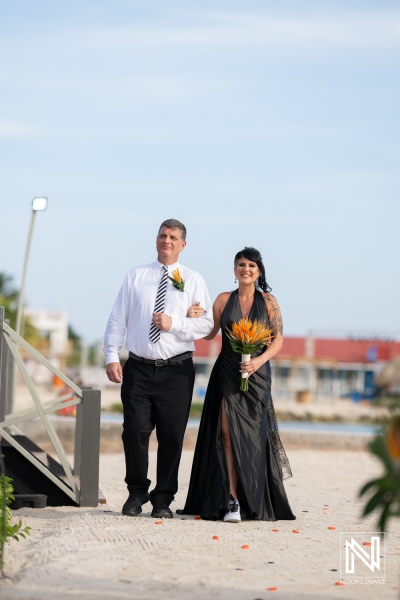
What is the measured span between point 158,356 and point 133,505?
109 centimetres

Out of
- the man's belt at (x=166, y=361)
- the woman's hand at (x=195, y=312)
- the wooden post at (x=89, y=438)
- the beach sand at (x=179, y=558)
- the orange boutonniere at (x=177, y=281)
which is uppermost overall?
the orange boutonniere at (x=177, y=281)

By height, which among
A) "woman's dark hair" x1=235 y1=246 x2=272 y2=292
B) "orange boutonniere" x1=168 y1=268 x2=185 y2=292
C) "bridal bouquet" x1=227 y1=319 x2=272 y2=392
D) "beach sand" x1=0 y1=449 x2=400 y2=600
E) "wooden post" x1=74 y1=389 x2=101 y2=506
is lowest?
"beach sand" x1=0 y1=449 x2=400 y2=600

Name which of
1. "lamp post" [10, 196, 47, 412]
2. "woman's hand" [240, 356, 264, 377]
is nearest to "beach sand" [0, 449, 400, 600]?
"woman's hand" [240, 356, 264, 377]

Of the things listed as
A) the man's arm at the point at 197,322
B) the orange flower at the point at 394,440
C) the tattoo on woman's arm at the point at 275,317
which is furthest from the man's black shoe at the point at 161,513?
the orange flower at the point at 394,440

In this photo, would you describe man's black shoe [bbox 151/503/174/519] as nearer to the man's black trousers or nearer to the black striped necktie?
the man's black trousers

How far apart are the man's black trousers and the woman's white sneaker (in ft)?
1.35

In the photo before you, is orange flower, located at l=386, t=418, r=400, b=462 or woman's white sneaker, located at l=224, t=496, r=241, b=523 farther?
woman's white sneaker, located at l=224, t=496, r=241, b=523

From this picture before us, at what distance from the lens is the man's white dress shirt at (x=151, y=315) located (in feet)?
23.3

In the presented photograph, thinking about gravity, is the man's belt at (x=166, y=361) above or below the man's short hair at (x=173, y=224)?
below

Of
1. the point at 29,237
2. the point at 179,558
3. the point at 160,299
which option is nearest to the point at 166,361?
the point at 160,299

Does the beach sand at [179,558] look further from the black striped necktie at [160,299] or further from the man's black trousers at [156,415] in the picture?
the black striped necktie at [160,299]

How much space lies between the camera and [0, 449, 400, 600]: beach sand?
501 cm

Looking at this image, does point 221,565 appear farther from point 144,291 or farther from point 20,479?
point 20,479

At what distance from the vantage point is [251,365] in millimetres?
7207
